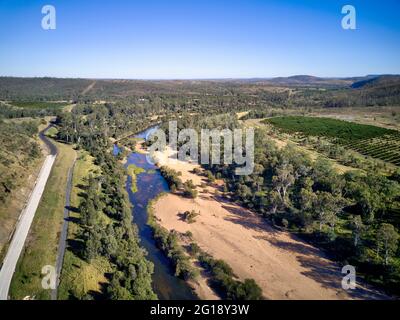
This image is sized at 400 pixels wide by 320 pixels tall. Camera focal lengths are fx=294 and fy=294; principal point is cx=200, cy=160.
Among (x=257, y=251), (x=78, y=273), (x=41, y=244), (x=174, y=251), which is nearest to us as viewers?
(x=78, y=273)

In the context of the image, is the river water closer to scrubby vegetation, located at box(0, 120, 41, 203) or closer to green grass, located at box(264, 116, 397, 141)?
scrubby vegetation, located at box(0, 120, 41, 203)

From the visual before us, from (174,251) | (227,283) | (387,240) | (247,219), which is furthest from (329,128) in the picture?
(227,283)

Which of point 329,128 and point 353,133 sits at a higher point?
point 329,128

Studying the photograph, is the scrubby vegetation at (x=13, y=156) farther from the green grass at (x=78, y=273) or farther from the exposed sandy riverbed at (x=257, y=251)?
the exposed sandy riverbed at (x=257, y=251)

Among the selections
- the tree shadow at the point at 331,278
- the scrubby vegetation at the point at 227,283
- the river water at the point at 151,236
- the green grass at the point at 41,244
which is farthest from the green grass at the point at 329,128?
the green grass at the point at 41,244

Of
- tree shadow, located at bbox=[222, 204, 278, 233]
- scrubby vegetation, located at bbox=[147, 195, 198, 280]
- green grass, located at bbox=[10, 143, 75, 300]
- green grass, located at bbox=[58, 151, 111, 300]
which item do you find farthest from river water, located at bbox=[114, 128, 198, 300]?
tree shadow, located at bbox=[222, 204, 278, 233]

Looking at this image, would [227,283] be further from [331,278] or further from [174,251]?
[331,278]

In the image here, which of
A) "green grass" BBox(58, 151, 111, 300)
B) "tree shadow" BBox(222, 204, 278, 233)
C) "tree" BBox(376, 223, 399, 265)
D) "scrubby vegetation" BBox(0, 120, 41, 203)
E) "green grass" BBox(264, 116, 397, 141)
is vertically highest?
"green grass" BBox(264, 116, 397, 141)
